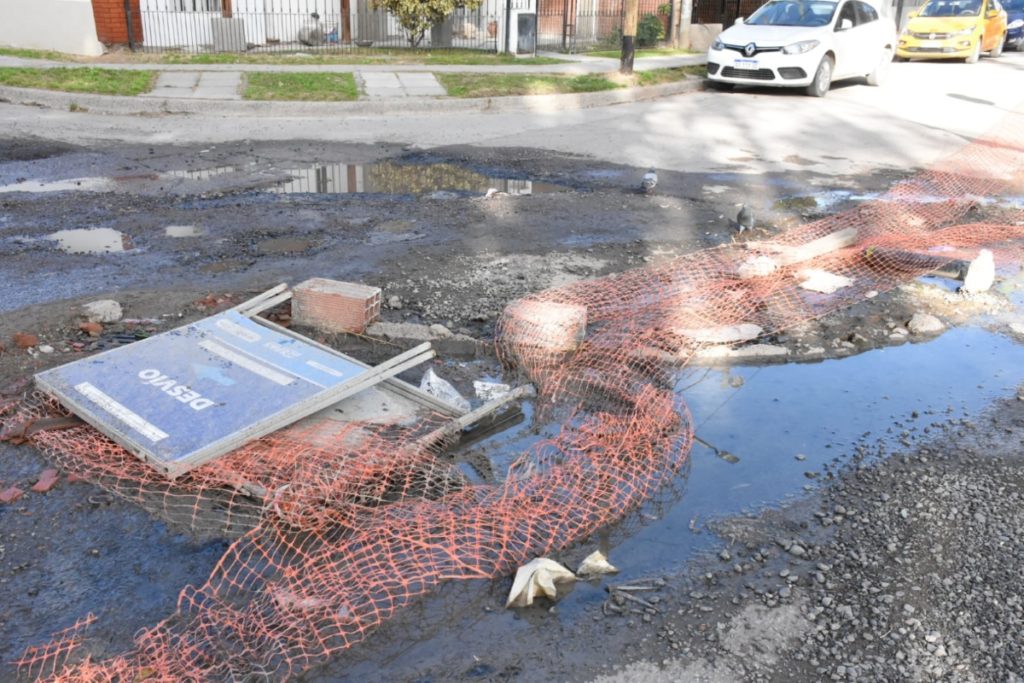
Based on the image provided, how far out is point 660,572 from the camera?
12.0 ft

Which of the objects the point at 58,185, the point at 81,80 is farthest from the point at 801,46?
the point at 58,185

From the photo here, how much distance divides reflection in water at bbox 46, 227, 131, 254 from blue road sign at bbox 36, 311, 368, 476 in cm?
260

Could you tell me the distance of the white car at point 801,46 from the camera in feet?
54.1

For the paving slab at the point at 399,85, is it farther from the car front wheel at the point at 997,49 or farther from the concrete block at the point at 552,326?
the car front wheel at the point at 997,49

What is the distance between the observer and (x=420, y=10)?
62.2ft

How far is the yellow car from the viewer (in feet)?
78.7

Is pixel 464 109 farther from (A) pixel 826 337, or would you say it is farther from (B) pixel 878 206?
(A) pixel 826 337

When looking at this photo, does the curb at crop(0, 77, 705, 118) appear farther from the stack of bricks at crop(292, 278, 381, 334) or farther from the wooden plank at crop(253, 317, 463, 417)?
the wooden plank at crop(253, 317, 463, 417)

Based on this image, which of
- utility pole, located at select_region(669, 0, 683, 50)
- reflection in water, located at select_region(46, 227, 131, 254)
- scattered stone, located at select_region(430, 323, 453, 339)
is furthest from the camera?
utility pole, located at select_region(669, 0, 683, 50)

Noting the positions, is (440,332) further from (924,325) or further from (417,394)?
(924,325)

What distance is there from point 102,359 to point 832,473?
3.78m

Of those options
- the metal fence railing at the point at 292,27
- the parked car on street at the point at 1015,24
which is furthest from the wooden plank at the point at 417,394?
the parked car on street at the point at 1015,24

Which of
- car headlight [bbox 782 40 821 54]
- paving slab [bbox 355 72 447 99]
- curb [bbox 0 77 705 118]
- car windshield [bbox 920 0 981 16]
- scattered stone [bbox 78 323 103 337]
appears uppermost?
car windshield [bbox 920 0 981 16]

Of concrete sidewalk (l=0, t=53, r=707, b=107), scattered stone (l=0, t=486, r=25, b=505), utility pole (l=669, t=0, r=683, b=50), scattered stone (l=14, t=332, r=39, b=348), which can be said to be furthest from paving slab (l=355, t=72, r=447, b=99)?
scattered stone (l=0, t=486, r=25, b=505)
